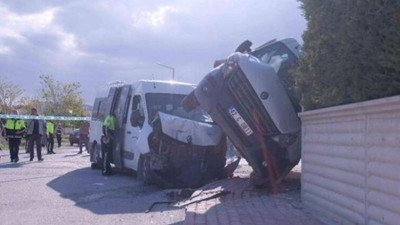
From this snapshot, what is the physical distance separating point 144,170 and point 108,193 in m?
1.04

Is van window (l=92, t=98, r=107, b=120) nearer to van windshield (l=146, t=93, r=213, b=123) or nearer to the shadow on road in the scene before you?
the shadow on road

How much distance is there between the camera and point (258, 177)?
955 centimetres

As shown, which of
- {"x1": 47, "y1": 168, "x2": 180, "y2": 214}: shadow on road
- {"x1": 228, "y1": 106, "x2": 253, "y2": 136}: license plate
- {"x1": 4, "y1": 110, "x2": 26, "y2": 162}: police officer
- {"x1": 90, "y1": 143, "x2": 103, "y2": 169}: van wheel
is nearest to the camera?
{"x1": 228, "y1": 106, "x2": 253, "y2": 136}: license plate

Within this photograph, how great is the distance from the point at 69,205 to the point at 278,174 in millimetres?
3671

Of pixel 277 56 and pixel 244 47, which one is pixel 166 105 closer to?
pixel 244 47

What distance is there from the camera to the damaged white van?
452 inches

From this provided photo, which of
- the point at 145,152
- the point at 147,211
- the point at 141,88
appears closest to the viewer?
the point at 147,211

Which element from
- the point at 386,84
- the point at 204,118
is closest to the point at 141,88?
the point at 204,118

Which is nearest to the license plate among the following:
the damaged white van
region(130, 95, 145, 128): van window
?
the damaged white van

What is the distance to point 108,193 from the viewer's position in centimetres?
1141

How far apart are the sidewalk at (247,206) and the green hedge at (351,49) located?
1574 millimetres

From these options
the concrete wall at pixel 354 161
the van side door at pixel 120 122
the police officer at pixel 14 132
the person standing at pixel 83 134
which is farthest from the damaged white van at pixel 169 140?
the person standing at pixel 83 134

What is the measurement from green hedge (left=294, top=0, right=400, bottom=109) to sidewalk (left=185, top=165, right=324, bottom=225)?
1.57 metres

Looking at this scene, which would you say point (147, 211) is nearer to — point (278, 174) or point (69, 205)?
point (69, 205)
